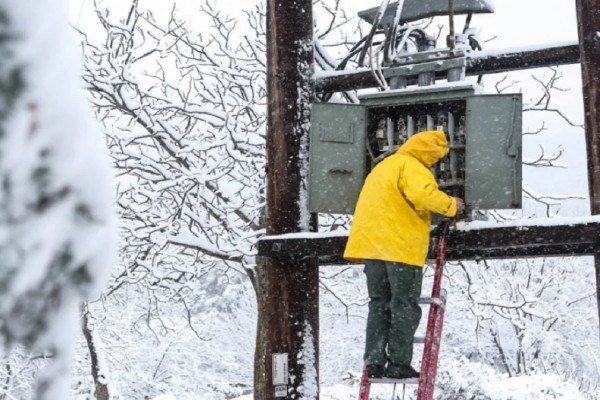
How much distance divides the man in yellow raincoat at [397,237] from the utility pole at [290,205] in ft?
1.76

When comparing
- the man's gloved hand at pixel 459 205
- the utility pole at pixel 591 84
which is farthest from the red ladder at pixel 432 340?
the utility pole at pixel 591 84

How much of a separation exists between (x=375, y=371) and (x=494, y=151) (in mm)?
1323

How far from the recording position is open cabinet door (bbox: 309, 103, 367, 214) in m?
4.55

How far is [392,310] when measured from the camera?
4.30m

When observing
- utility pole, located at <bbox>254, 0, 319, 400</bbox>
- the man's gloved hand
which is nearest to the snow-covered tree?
the man's gloved hand

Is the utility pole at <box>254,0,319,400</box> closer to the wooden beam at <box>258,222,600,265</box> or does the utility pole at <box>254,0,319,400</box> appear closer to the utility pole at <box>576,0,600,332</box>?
the wooden beam at <box>258,222,600,265</box>

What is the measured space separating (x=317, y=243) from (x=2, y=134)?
4.24m

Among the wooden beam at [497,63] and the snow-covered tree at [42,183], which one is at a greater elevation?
the wooden beam at [497,63]

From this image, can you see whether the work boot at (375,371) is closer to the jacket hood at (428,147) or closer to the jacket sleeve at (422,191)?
the jacket sleeve at (422,191)

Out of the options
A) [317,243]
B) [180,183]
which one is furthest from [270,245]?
[180,183]

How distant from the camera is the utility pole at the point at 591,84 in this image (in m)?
4.23

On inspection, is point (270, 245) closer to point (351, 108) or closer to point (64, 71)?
point (351, 108)

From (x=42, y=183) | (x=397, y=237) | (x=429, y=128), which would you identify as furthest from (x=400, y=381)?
(x=42, y=183)

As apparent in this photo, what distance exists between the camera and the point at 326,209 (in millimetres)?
4621
